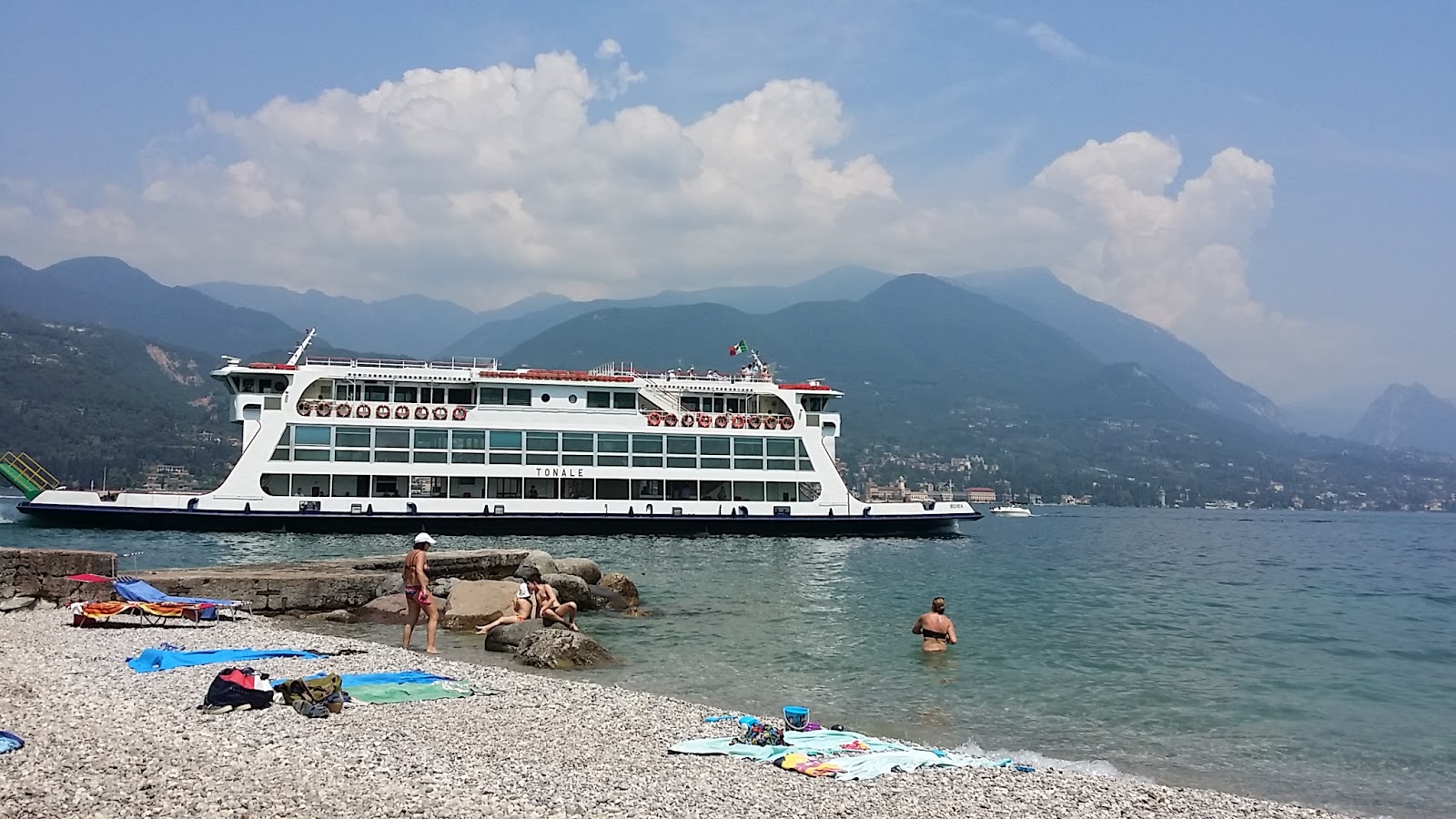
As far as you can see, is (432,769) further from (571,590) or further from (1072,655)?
(571,590)

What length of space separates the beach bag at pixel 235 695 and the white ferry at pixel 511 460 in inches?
1145

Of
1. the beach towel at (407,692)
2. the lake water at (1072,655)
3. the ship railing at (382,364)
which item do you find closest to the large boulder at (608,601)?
the lake water at (1072,655)

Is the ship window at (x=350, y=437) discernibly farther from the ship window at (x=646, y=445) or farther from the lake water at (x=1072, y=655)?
the ship window at (x=646, y=445)

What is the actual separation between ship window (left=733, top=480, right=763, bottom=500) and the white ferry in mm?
73

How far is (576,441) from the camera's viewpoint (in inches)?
1543

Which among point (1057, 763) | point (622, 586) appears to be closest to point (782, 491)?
point (622, 586)

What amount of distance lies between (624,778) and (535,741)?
1.32 m

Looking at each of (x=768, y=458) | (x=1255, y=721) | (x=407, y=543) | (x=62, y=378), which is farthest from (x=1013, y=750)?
(x=62, y=378)

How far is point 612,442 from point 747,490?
18.9 ft

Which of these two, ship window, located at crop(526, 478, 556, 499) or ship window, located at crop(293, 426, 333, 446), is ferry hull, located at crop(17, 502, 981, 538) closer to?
ship window, located at crop(526, 478, 556, 499)

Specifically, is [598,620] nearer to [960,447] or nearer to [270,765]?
[270,765]

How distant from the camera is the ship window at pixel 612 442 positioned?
129 ft

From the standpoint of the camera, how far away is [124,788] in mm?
5527

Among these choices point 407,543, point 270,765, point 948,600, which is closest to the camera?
point 270,765
